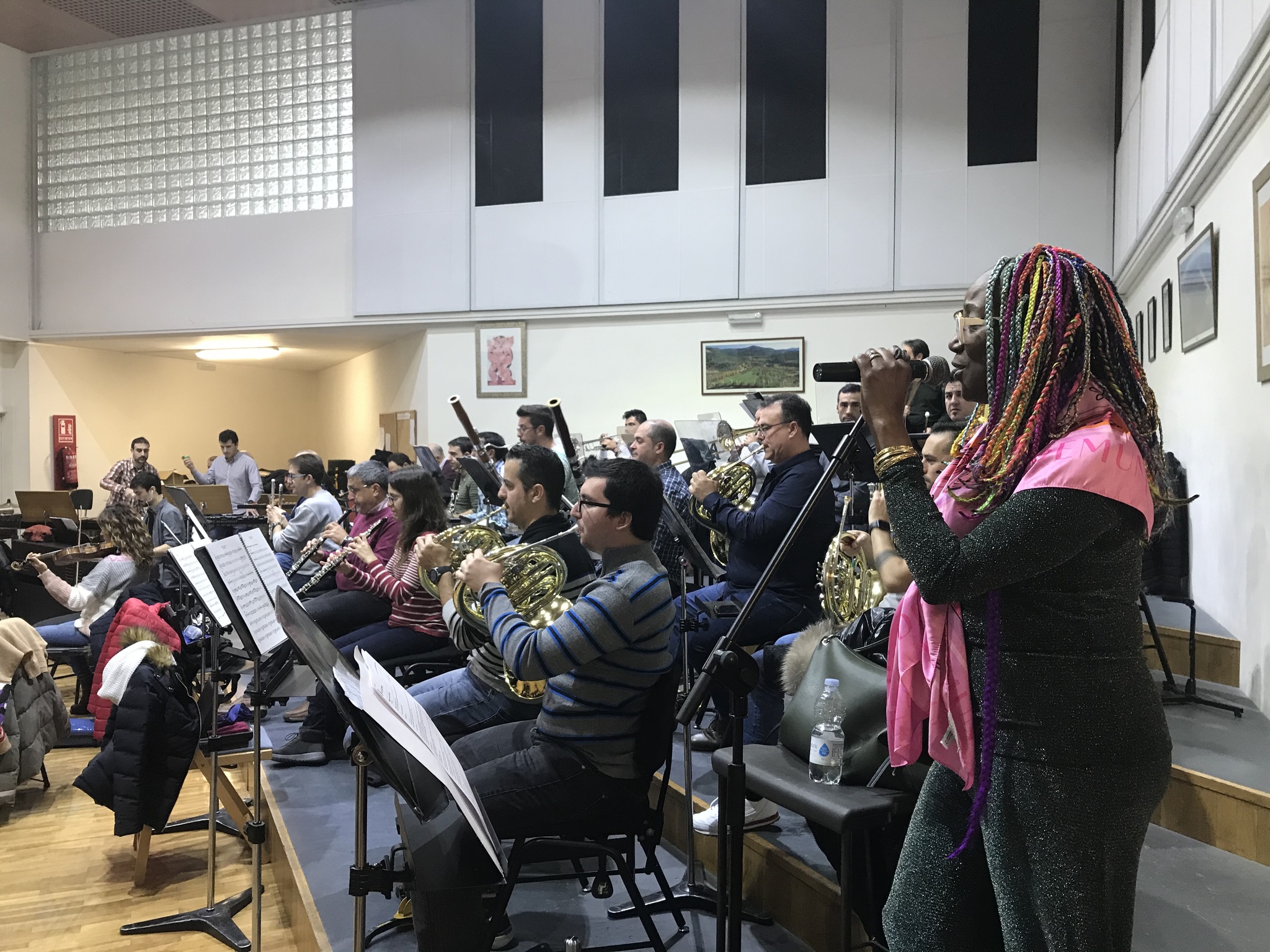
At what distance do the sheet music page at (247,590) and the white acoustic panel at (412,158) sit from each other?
8.12 metres

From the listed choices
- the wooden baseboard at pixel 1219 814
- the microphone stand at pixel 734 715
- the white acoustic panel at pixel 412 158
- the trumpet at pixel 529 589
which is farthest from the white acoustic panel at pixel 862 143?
the microphone stand at pixel 734 715

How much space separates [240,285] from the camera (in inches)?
453

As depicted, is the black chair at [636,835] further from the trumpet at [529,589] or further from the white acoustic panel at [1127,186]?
the white acoustic panel at [1127,186]

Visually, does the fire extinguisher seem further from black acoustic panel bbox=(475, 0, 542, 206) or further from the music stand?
black acoustic panel bbox=(475, 0, 542, 206)

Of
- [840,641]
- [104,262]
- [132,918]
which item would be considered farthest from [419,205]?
[840,641]

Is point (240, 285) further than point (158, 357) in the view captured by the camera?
No

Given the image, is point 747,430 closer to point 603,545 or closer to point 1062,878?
point 603,545

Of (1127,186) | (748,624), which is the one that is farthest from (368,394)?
(748,624)

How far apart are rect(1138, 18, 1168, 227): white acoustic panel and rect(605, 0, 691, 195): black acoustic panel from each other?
14.6 ft

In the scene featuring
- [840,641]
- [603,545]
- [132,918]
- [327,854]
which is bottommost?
[132,918]

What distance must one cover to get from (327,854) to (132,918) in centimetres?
77

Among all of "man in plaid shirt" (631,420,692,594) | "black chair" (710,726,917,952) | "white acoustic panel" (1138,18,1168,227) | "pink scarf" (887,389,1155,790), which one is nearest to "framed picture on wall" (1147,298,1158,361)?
"white acoustic panel" (1138,18,1168,227)

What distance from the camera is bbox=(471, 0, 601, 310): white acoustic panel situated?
10.1 m

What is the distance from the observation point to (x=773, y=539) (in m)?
3.43
